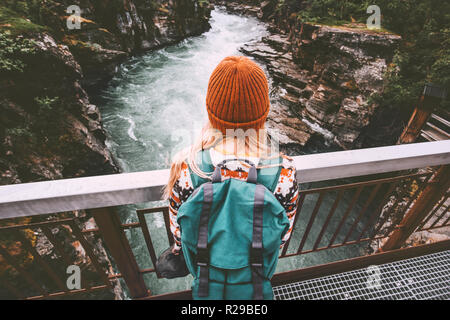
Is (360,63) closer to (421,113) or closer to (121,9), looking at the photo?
(421,113)

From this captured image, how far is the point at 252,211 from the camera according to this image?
0.95 m

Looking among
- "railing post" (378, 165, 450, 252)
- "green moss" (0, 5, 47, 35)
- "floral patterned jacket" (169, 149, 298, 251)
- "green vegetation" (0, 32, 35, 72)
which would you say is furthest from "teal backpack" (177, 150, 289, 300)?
"green moss" (0, 5, 47, 35)

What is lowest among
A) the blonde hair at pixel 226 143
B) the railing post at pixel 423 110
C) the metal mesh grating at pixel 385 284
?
the railing post at pixel 423 110

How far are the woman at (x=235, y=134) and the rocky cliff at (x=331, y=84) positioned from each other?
990 centimetres

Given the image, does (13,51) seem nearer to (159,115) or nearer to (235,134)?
(159,115)

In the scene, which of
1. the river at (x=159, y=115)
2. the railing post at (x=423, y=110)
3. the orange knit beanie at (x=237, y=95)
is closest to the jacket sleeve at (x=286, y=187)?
the orange knit beanie at (x=237, y=95)

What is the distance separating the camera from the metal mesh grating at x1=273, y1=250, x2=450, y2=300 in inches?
77.5

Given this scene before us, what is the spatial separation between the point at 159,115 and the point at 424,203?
10.8 m

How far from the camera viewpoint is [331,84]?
10977mm

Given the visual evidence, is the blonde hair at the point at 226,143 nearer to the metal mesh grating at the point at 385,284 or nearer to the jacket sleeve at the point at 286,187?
the jacket sleeve at the point at 286,187

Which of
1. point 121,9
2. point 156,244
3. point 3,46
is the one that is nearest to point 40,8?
point 3,46

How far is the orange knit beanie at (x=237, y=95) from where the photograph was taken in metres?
0.94

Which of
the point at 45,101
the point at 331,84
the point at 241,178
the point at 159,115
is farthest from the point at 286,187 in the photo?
the point at 331,84

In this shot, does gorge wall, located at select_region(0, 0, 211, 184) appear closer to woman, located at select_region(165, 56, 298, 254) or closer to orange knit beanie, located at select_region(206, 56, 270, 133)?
woman, located at select_region(165, 56, 298, 254)
